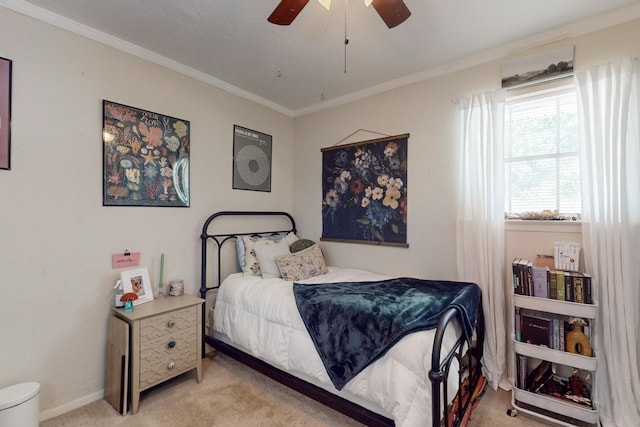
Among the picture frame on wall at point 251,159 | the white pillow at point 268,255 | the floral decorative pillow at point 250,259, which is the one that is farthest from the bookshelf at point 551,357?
the picture frame on wall at point 251,159

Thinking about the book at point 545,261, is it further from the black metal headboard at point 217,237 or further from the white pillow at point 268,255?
the black metal headboard at point 217,237

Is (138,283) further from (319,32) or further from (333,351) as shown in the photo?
(319,32)

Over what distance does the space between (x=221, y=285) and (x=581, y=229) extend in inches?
110

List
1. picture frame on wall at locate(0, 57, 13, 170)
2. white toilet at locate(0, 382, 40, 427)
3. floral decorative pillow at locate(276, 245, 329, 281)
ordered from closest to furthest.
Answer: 1. white toilet at locate(0, 382, 40, 427)
2. picture frame on wall at locate(0, 57, 13, 170)
3. floral decorative pillow at locate(276, 245, 329, 281)

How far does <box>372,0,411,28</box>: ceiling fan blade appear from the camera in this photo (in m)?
1.42

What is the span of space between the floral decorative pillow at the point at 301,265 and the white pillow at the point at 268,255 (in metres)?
0.07

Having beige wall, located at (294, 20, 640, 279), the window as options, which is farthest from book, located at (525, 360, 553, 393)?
the window

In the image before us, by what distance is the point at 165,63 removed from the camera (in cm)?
246

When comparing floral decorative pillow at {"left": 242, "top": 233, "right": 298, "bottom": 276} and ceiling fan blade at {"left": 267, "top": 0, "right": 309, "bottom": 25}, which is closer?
ceiling fan blade at {"left": 267, "top": 0, "right": 309, "bottom": 25}

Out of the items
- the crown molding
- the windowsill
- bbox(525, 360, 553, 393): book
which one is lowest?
bbox(525, 360, 553, 393): book

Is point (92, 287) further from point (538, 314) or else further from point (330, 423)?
point (538, 314)

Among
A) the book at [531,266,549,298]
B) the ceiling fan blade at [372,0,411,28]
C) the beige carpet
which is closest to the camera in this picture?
the ceiling fan blade at [372,0,411,28]

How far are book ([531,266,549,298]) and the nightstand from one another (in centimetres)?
240

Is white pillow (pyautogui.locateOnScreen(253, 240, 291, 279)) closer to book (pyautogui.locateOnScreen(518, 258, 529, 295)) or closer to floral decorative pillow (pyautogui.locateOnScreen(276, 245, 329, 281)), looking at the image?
floral decorative pillow (pyautogui.locateOnScreen(276, 245, 329, 281))
